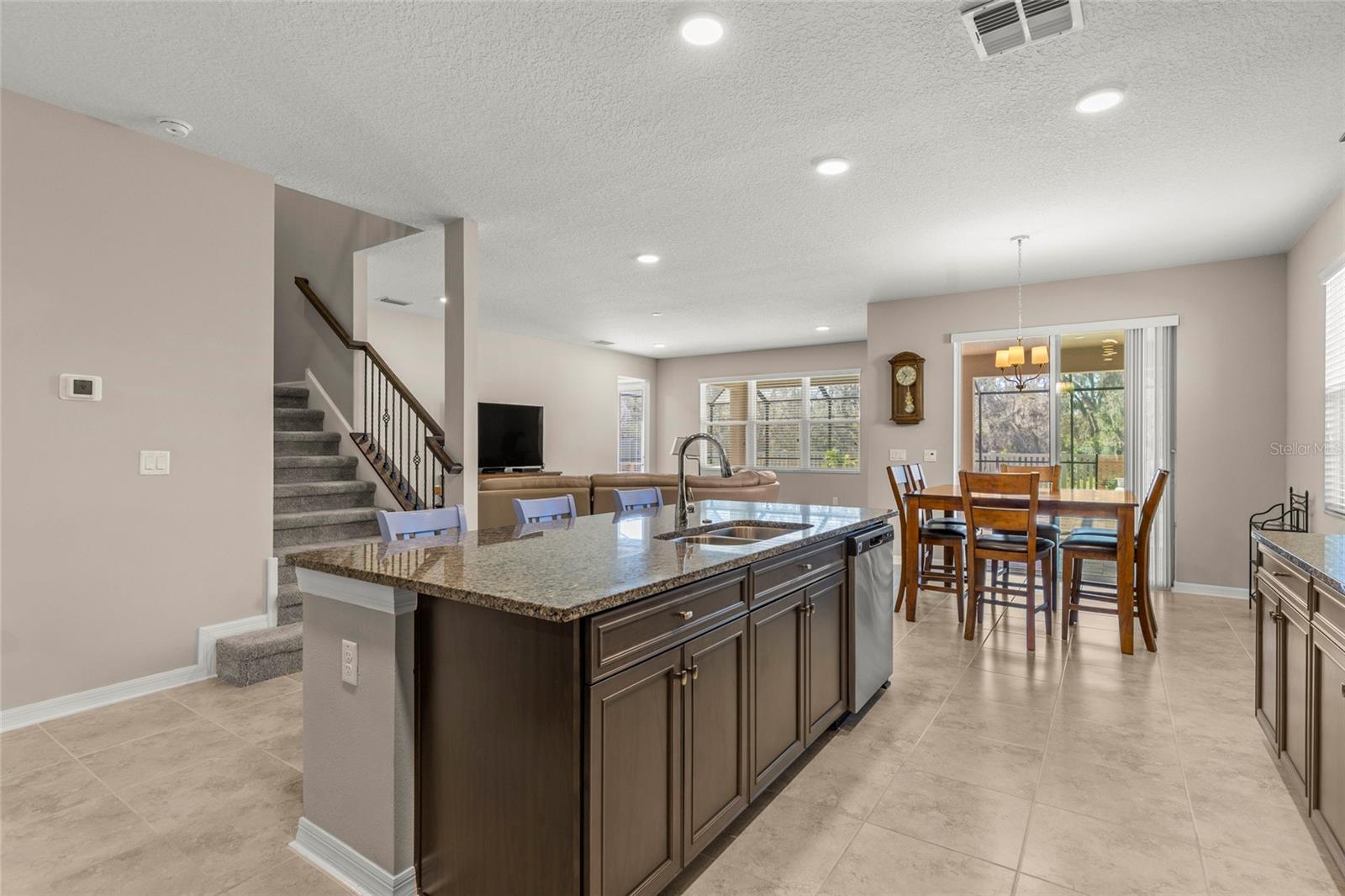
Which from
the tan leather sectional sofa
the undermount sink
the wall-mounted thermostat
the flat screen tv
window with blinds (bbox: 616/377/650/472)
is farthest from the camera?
window with blinds (bbox: 616/377/650/472)

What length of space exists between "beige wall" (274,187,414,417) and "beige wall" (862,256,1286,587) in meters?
5.63

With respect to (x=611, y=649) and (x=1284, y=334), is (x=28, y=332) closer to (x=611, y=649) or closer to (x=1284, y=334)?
(x=611, y=649)

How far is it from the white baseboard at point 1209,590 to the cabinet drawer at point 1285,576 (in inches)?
129

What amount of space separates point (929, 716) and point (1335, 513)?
9.68 feet

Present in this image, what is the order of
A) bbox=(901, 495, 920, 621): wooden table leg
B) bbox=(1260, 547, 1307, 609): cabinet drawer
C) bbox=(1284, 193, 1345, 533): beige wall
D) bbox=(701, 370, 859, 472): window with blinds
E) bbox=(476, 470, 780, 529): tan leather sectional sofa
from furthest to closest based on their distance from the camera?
1. bbox=(701, 370, 859, 472): window with blinds
2. bbox=(476, 470, 780, 529): tan leather sectional sofa
3. bbox=(901, 495, 920, 621): wooden table leg
4. bbox=(1284, 193, 1345, 533): beige wall
5. bbox=(1260, 547, 1307, 609): cabinet drawer

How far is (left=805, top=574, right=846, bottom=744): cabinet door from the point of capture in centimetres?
243

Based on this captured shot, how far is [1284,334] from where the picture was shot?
16.1 ft

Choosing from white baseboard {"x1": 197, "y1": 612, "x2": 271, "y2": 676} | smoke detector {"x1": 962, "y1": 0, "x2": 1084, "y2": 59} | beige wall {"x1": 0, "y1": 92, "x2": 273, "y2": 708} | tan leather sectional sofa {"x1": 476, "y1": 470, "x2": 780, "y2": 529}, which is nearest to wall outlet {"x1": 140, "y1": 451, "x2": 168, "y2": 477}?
beige wall {"x1": 0, "y1": 92, "x2": 273, "y2": 708}

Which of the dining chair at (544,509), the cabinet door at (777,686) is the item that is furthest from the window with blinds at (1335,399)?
the dining chair at (544,509)

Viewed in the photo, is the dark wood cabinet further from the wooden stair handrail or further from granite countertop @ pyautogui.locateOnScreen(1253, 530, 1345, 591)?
the wooden stair handrail

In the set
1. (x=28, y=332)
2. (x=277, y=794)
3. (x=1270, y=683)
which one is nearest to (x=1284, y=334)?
(x=1270, y=683)

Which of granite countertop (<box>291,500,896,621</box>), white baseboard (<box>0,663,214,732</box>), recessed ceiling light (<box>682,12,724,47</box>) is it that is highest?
recessed ceiling light (<box>682,12,724,47</box>)

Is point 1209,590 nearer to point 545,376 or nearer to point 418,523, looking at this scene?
point 418,523

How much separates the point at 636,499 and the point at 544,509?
0.71m
